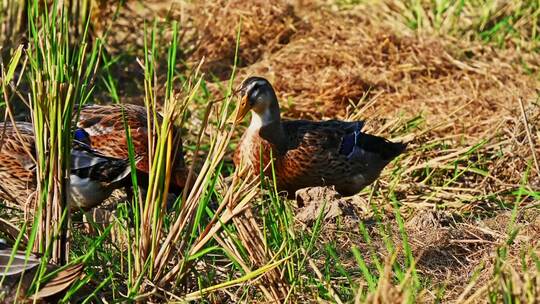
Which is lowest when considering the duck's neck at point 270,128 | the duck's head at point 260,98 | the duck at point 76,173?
the duck at point 76,173

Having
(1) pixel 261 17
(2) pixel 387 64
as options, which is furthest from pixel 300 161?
(1) pixel 261 17

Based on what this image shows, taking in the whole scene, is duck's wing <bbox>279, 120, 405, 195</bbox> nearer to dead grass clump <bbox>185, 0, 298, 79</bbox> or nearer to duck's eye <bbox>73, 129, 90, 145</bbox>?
duck's eye <bbox>73, 129, 90, 145</bbox>

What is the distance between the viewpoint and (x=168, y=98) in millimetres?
3871

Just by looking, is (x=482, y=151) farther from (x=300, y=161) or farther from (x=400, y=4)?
(x=400, y=4)

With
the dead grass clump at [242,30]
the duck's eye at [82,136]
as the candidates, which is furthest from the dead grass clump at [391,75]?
the duck's eye at [82,136]

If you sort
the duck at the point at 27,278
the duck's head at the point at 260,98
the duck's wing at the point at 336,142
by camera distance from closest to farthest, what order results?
1. the duck at the point at 27,278
2. the duck's head at the point at 260,98
3. the duck's wing at the point at 336,142

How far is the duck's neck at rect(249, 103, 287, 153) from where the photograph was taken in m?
6.16

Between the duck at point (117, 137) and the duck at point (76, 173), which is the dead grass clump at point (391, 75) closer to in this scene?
the duck at point (117, 137)

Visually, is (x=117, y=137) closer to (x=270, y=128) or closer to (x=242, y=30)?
(x=270, y=128)

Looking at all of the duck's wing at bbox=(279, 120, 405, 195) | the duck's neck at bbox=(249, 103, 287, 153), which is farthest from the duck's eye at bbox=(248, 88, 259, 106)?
the duck's wing at bbox=(279, 120, 405, 195)

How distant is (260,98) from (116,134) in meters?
0.82

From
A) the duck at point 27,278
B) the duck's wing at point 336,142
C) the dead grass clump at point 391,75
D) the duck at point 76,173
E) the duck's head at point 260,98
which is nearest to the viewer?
the duck at point 27,278

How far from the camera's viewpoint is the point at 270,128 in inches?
243

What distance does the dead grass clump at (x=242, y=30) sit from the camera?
8.30 metres
